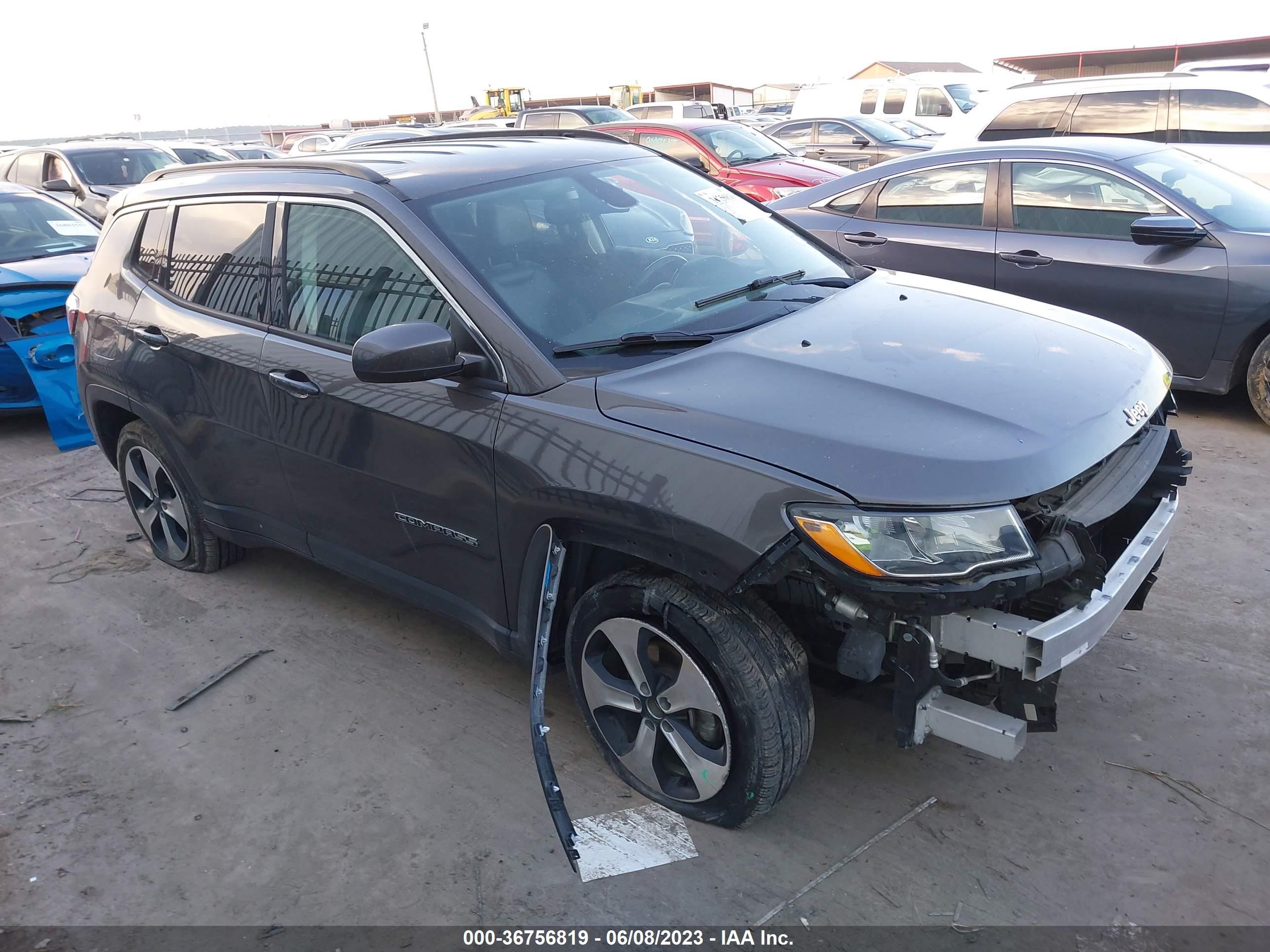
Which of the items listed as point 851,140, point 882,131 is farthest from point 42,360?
point 882,131

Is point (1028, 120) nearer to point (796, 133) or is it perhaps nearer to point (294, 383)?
point (294, 383)

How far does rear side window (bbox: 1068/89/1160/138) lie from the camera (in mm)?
8516

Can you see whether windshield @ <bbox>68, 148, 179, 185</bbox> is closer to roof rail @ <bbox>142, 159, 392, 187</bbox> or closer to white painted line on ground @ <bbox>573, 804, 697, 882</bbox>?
roof rail @ <bbox>142, 159, 392, 187</bbox>

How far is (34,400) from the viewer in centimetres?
666

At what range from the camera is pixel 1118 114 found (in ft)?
28.2

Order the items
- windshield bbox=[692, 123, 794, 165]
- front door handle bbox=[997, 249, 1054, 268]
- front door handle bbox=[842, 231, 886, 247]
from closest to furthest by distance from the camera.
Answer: front door handle bbox=[997, 249, 1054, 268] → front door handle bbox=[842, 231, 886, 247] → windshield bbox=[692, 123, 794, 165]

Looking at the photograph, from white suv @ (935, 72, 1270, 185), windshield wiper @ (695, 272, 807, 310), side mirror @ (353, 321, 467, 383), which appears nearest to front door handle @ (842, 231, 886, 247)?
white suv @ (935, 72, 1270, 185)

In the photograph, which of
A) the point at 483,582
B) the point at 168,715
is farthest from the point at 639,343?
the point at 168,715

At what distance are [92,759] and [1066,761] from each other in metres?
3.26

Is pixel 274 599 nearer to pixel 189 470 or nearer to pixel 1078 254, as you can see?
pixel 189 470

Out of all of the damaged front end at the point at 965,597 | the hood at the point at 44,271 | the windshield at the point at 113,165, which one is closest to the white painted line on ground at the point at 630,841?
the damaged front end at the point at 965,597

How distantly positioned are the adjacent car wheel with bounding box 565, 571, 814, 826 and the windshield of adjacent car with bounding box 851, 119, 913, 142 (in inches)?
561

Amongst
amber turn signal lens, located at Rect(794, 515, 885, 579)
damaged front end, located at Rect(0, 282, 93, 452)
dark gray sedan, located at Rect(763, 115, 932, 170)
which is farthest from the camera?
dark gray sedan, located at Rect(763, 115, 932, 170)

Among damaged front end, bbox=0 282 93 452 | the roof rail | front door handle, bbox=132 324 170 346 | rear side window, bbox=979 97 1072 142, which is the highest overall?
the roof rail
